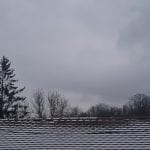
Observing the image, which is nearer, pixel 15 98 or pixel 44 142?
pixel 44 142

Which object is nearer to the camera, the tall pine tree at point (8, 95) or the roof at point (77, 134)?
the roof at point (77, 134)

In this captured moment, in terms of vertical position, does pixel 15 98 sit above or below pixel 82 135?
above

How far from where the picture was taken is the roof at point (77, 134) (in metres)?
22.7

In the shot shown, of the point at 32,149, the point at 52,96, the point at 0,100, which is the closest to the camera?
the point at 32,149

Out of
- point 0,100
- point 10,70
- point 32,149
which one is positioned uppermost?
point 10,70

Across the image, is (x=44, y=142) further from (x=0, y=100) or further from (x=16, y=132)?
(x=0, y=100)

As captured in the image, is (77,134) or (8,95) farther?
(8,95)

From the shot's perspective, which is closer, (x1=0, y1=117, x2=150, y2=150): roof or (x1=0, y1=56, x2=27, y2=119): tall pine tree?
(x1=0, y1=117, x2=150, y2=150): roof

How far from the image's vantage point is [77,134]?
2372 centimetres

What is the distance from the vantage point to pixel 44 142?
75.4 feet

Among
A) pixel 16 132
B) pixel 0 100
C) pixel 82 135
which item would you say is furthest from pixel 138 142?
pixel 0 100

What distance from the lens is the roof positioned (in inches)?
893

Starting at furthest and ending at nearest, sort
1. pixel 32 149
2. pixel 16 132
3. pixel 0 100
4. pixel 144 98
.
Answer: pixel 144 98 → pixel 0 100 → pixel 16 132 → pixel 32 149

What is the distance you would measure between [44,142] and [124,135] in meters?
4.21
